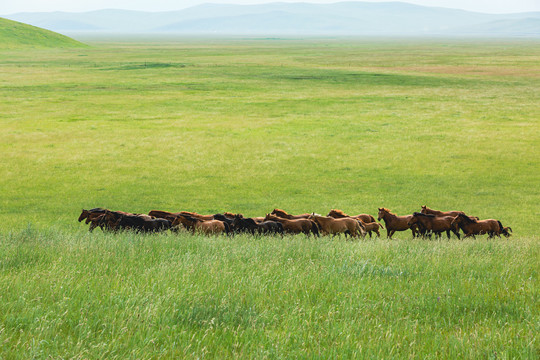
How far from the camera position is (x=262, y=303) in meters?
6.08

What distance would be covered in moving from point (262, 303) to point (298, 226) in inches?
281

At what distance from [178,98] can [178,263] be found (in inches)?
1785

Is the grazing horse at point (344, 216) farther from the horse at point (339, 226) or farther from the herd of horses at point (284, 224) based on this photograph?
the horse at point (339, 226)

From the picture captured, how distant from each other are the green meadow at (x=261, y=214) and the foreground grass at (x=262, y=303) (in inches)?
1.3

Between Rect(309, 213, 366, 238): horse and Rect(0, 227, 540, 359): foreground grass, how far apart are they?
162 inches

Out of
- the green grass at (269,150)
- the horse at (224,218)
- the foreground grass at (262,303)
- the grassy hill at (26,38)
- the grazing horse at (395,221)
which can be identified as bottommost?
the green grass at (269,150)

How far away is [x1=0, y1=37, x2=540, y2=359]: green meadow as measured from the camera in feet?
16.7

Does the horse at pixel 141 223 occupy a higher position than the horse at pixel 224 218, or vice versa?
the horse at pixel 224 218

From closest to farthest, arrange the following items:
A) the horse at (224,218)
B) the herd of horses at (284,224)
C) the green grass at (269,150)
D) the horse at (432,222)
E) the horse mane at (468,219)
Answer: the herd of horses at (284,224), the horse at (224,218), the horse mane at (468,219), the horse at (432,222), the green grass at (269,150)

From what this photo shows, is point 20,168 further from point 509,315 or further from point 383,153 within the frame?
point 509,315

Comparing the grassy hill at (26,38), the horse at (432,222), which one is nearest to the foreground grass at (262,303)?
the horse at (432,222)

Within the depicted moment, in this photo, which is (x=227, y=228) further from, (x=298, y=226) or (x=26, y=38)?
(x=26, y=38)

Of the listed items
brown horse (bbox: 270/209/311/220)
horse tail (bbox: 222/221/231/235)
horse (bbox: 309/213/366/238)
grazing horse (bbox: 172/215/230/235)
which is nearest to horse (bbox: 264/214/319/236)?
horse (bbox: 309/213/366/238)

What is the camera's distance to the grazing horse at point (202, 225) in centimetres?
1276
